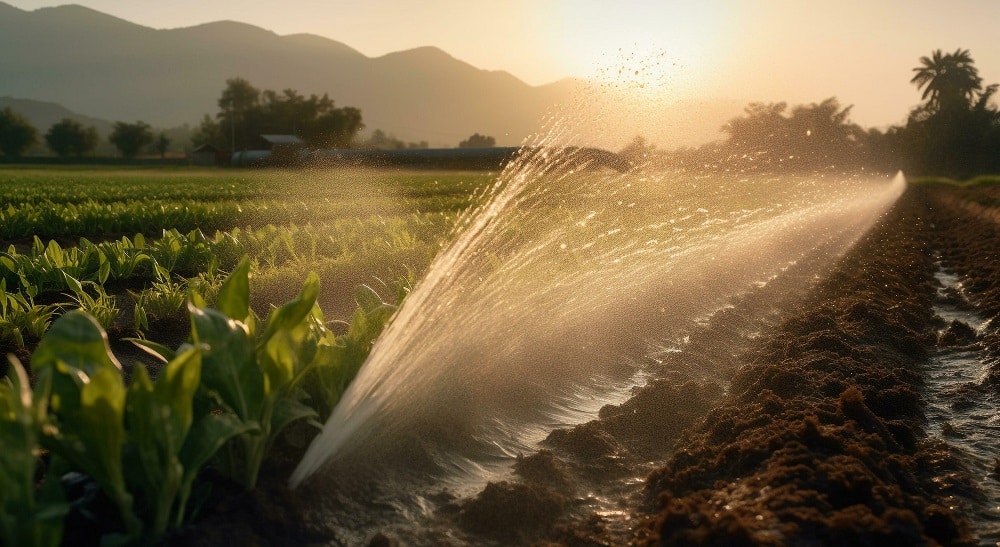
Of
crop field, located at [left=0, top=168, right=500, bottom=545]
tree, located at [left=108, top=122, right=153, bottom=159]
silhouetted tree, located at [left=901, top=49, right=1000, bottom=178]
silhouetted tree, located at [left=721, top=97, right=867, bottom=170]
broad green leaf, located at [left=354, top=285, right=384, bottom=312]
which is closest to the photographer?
crop field, located at [left=0, top=168, right=500, bottom=545]

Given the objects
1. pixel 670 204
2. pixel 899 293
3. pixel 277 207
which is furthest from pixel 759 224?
pixel 277 207

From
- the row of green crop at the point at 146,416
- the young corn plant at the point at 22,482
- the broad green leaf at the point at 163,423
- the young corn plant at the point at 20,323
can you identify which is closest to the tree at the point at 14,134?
the young corn plant at the point at 20,323

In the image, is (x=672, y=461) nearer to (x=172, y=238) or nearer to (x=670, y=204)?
(x=172, y=238)

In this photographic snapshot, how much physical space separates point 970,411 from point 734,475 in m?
2.18

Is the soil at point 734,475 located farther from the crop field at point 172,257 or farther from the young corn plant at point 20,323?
the young corn plant at point 20,323

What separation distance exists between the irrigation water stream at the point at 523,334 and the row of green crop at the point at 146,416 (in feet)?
1.15

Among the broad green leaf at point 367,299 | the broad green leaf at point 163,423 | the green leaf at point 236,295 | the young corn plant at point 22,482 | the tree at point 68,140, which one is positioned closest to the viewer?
the young corn plant at point 22,482

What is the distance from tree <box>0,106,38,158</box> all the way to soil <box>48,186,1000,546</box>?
80.4 meters

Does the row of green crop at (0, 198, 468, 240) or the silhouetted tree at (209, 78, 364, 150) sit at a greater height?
the silhouetted tree at (209, 78, 364, 150)

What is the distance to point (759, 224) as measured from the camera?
1638cm

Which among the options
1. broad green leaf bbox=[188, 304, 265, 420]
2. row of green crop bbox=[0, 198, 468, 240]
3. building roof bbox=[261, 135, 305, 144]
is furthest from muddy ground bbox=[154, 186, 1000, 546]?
building roof bbox=[261, 135, 305, 144]

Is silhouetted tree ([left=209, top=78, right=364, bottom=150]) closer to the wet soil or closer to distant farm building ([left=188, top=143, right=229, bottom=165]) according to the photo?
distant farm building ([left=188, top=143, right=229, bottom=165])

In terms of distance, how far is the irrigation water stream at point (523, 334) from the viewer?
10.7ft

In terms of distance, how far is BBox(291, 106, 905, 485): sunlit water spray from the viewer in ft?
11.0
